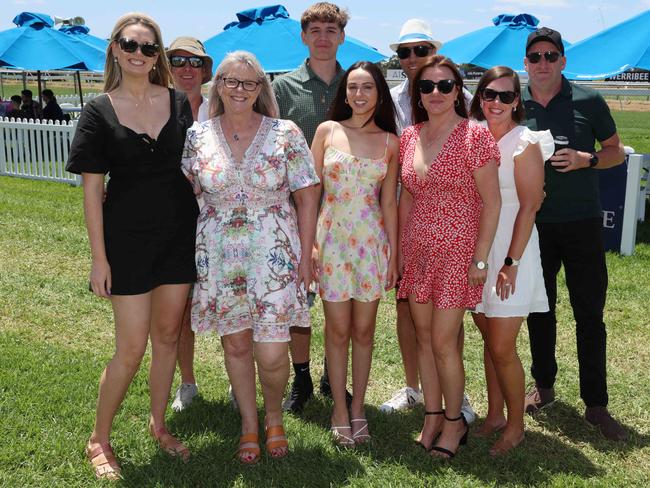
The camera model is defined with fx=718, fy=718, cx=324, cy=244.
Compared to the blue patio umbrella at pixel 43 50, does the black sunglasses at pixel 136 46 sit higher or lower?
lower

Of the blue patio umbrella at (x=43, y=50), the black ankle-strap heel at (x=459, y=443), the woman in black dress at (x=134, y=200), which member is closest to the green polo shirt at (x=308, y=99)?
the woman in black dress at (x=134, y=200)

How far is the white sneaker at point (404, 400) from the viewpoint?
4.52 metres

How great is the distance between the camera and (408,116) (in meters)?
4.45

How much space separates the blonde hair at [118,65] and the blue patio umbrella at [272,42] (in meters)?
8.33

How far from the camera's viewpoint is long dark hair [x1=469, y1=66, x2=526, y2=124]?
362 cm

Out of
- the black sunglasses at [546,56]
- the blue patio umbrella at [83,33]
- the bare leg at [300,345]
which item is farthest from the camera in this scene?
the blue patio umbrella at [83,33]

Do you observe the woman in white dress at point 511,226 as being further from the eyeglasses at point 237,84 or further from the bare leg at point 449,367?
the eyeglasses at point 237,84

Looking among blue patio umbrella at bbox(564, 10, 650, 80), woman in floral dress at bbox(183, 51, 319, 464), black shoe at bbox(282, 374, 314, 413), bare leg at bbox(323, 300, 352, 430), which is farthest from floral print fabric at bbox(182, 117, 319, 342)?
blue patio umbrella at bbox(564, 10, 650, 80)

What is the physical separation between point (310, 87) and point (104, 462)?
251 centimetres

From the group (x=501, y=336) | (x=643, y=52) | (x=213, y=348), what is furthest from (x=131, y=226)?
(x=643, y=52)

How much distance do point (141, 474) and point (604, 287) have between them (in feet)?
9.26

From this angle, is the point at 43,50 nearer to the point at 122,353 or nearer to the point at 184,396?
the point at 184,396

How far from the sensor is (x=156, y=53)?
342 centimetres

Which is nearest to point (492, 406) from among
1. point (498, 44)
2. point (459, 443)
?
point (459, 443)
